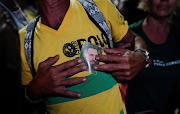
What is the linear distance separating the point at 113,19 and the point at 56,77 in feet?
2.13

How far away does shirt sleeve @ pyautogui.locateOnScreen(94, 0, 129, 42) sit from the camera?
1127 millimetres

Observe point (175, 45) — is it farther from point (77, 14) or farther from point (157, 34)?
point (77, 14)

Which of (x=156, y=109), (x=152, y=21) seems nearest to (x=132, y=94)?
(x=156, y=109)

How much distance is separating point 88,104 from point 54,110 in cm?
29

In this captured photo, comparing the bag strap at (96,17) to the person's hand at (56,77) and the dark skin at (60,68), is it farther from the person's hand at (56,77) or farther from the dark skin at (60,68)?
the person's hand at (56,77)

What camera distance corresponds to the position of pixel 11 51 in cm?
131

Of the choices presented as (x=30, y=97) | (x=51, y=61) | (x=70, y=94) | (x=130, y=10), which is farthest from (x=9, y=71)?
(x=130, y=10)

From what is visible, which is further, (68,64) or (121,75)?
(121,75)

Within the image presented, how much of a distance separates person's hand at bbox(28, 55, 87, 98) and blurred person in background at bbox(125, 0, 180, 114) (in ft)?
4.16

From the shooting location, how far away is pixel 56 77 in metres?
1.01

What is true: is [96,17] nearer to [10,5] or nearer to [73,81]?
[73,81]

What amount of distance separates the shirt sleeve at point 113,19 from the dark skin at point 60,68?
0.17m

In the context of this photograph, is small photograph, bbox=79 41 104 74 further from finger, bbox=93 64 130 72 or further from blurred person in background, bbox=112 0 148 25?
blurred person in background, bbox=112 0 148 25

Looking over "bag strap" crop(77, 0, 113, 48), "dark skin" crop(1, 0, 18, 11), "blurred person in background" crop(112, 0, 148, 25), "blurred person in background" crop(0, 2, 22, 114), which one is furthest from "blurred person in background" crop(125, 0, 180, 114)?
"dark skin" crop(1, 0, 18, 11)
